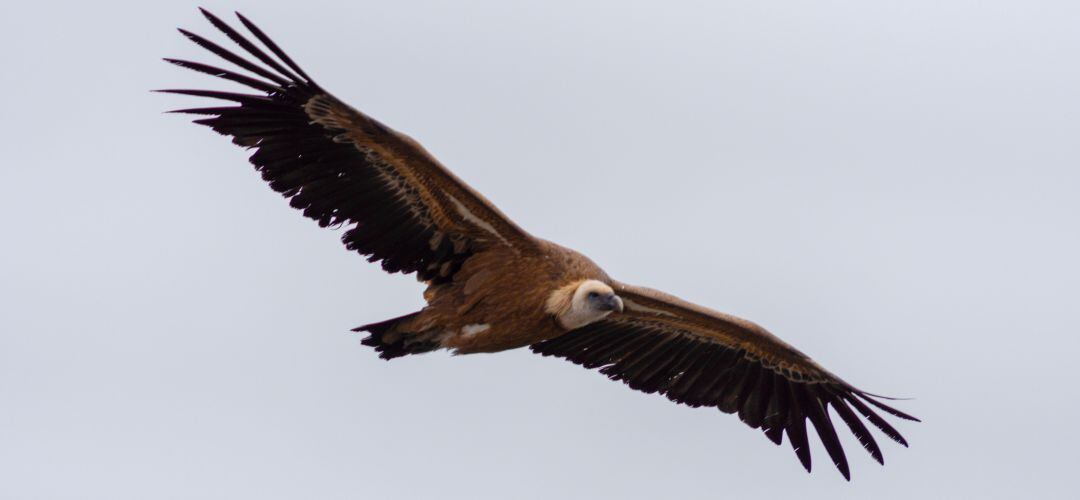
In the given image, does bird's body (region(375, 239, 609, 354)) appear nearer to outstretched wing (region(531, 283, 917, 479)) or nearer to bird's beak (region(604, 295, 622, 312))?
bird's beak (region(604, 295, 622, 312))

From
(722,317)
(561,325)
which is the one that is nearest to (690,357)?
(722,317)

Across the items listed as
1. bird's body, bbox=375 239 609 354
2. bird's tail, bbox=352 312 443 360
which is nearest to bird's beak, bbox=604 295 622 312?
bird's body, bbox=375 239 609 354

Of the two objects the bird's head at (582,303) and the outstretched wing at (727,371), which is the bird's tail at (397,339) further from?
the outstretched wing at (727,371)

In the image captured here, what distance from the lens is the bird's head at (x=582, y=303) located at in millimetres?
15289

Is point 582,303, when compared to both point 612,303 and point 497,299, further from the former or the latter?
point 497,299

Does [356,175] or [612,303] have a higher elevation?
[356,175]

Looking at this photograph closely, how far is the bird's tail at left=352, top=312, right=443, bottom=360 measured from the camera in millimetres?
15562

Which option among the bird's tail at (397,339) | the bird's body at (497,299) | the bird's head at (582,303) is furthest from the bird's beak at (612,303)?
the bird's tail at (397,339)

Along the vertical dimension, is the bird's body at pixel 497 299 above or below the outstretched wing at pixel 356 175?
below

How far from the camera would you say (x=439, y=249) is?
15.6 metres

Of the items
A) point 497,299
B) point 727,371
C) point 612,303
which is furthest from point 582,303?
point 727,371

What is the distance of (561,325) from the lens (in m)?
15.6

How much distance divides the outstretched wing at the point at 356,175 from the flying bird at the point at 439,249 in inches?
0.4

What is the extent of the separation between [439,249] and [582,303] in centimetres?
140
